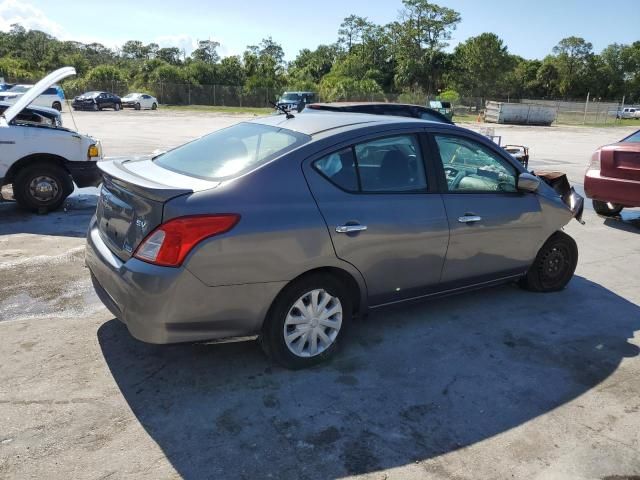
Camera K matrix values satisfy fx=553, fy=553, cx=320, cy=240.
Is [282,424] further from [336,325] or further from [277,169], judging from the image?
[277,169]

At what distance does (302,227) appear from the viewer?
3316 millimetres

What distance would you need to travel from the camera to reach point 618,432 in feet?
10.2

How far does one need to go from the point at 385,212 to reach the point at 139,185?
1575 mm

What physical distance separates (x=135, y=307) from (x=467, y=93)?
78485mm

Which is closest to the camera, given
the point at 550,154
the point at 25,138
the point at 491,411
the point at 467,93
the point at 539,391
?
the point at 491,411

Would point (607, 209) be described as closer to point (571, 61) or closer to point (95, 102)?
point (95, 102)

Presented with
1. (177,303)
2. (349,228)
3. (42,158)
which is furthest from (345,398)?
(42,158)

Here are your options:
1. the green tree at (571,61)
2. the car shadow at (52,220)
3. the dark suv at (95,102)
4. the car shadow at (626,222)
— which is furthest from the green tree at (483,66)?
the car shadow at (52,220)

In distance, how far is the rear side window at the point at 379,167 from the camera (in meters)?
3.60

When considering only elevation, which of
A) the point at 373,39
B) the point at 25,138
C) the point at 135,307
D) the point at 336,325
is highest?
the point at 373,39

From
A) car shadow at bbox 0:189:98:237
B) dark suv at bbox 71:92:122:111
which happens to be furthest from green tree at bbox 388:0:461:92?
car shadow at bbox 0:189:98:237

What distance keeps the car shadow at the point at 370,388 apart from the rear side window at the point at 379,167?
115 centimetres

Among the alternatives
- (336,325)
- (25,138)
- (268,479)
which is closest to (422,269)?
(336,325)

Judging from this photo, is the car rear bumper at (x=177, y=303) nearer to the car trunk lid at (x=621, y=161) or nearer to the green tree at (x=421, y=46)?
the car trunk lid at (x=621, y=161)
